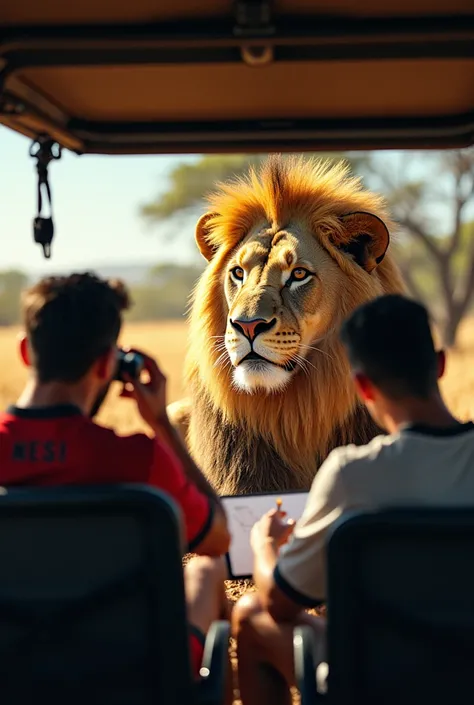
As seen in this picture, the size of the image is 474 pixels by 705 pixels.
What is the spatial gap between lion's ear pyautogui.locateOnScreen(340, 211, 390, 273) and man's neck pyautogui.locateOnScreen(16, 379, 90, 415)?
6.51 feet

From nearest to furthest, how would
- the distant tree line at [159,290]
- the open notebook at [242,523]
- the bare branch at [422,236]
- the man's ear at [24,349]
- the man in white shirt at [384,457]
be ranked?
the man in white shirt at [384,457] < the man's ear at [24,349] < the open notebook at [242,523] < the bare branch at [422,236] < the distant tree line at [159,290]

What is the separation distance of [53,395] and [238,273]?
6.55 feet

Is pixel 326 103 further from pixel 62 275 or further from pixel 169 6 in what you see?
pixel 62 275

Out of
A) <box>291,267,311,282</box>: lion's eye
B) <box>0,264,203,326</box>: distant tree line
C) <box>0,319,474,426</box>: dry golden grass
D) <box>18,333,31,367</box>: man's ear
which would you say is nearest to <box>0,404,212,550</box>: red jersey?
<box>18,333,31,367</box>: man's ear

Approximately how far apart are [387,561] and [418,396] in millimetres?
384

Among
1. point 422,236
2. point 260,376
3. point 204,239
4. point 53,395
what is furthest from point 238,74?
point 422,236

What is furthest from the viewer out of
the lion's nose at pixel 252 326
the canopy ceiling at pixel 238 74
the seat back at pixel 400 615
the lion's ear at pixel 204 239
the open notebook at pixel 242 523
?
the lion's ear at pixel 204 239

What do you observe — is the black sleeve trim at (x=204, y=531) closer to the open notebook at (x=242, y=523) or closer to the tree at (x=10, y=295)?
the open notebook at (x=242, y=523)

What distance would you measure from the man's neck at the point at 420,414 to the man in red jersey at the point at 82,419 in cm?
41

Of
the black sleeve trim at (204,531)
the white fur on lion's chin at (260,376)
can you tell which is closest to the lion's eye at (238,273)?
the white fur on lion's chin at (260,376)

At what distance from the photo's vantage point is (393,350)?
1.83 m

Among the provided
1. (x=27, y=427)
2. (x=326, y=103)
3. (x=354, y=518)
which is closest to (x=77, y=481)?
(x=27, y=427)

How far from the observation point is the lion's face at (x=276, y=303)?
3.55m

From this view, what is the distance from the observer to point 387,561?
1543mm
